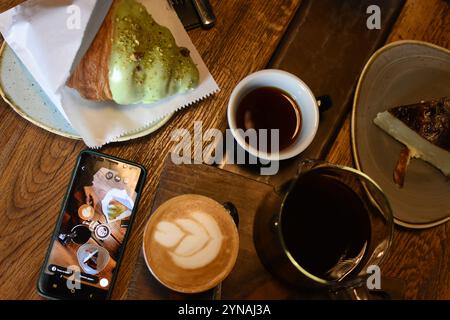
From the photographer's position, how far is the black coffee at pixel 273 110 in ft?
3.10

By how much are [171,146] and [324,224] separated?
363 millimetres

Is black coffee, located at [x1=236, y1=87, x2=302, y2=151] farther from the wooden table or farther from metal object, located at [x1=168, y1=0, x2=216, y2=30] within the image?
metal object, located at [x1=168, y1=0, x2=216, y2=30]

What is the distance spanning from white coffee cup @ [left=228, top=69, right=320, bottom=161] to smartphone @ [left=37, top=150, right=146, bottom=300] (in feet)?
0.73

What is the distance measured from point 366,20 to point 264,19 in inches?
9.4

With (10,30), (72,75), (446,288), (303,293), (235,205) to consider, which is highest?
(10,30)

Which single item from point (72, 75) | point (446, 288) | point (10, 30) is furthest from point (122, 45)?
point (446, 288)

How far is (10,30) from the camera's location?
866mm

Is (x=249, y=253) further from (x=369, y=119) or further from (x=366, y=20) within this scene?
(x=366, y=20)

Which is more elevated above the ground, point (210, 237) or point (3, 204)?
point (3, 204)

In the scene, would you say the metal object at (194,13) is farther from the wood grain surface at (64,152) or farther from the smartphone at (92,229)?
the smartphone at (92,229)

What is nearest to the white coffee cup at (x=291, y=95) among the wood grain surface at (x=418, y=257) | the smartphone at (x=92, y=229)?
the wood grain surface at (x=418, y=257)

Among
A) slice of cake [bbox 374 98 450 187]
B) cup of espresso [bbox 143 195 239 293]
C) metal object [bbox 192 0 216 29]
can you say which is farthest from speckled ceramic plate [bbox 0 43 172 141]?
slice of cake [bbox 374 98 450 187]

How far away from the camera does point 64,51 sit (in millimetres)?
854

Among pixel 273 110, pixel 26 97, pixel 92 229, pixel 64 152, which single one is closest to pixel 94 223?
pixel 92 229
